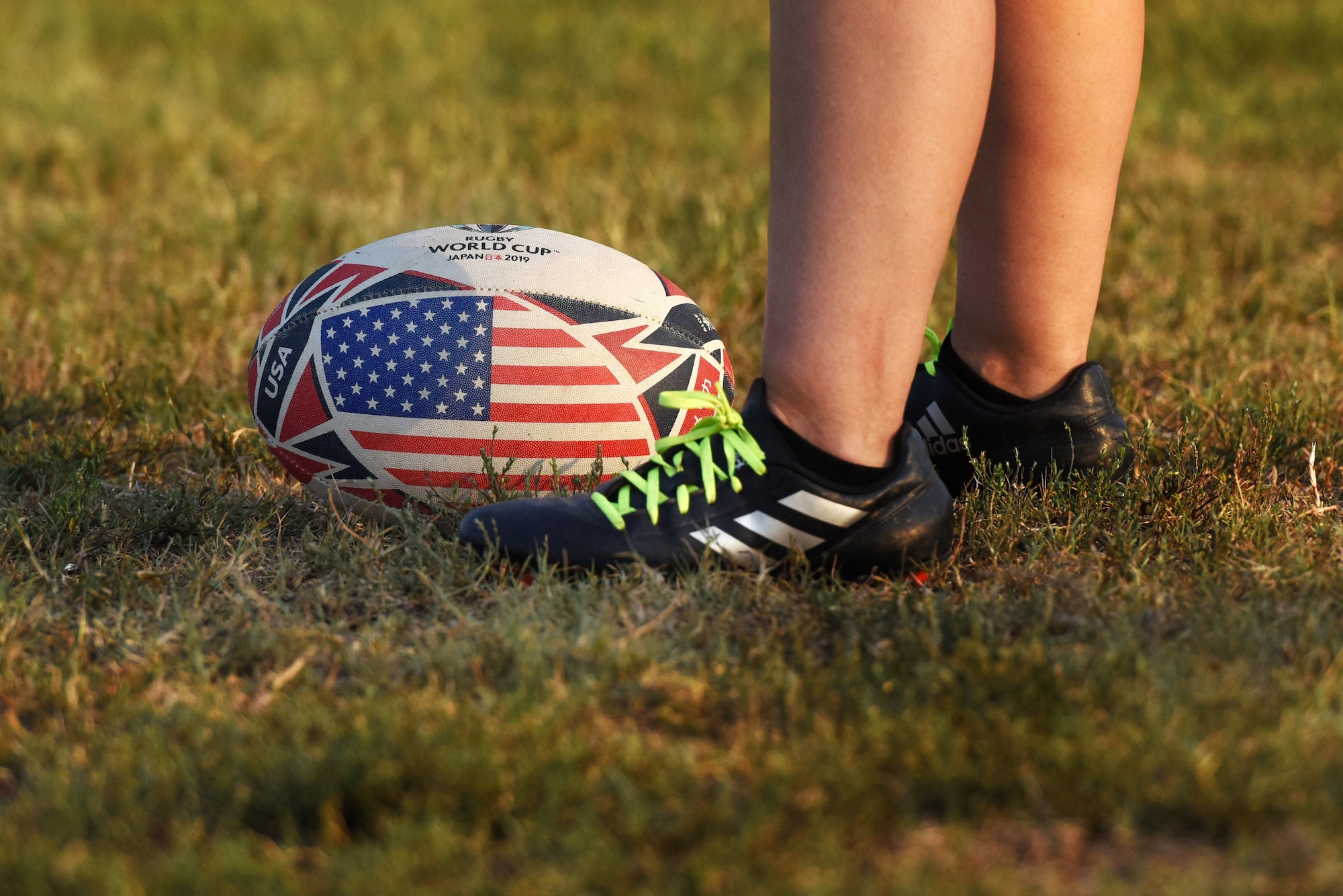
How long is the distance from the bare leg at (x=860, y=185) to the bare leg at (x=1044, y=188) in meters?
0.35

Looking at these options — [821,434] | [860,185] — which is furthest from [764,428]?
[860,185]

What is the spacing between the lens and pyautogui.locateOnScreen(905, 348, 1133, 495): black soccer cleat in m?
2.39

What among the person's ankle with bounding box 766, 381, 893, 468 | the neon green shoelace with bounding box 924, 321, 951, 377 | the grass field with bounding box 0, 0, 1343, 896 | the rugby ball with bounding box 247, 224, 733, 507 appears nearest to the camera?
the grass field with bounding box 0, 0, 1343, 896

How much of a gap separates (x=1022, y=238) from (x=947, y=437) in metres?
0.41

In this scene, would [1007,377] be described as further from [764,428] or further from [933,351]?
[764,428]

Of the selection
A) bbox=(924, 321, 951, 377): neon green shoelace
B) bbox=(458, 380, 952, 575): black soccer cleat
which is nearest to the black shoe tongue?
bbox=(458, 380, 952, 575): black soccer cleat

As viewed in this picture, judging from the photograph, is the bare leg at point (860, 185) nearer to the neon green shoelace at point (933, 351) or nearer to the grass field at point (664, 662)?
the grass field at point (664, 662)

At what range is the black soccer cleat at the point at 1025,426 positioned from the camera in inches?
94.0

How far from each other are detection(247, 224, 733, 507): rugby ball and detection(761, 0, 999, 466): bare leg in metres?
0.50

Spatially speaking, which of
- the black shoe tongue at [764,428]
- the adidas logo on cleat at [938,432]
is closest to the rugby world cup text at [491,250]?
the black shoe tongue at [764,428]

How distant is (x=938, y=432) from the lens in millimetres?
2465

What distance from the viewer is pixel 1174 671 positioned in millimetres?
1702

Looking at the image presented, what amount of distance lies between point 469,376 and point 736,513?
62cm

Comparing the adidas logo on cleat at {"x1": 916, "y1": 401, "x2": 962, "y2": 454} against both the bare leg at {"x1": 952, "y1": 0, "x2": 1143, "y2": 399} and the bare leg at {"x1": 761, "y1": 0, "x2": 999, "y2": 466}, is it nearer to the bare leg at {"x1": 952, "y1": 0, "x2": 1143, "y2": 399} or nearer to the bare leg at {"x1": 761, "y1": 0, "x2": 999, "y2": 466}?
the bare leg at {"x1": 952, "y1": 0, "x2": 1143, "y2": 399}
